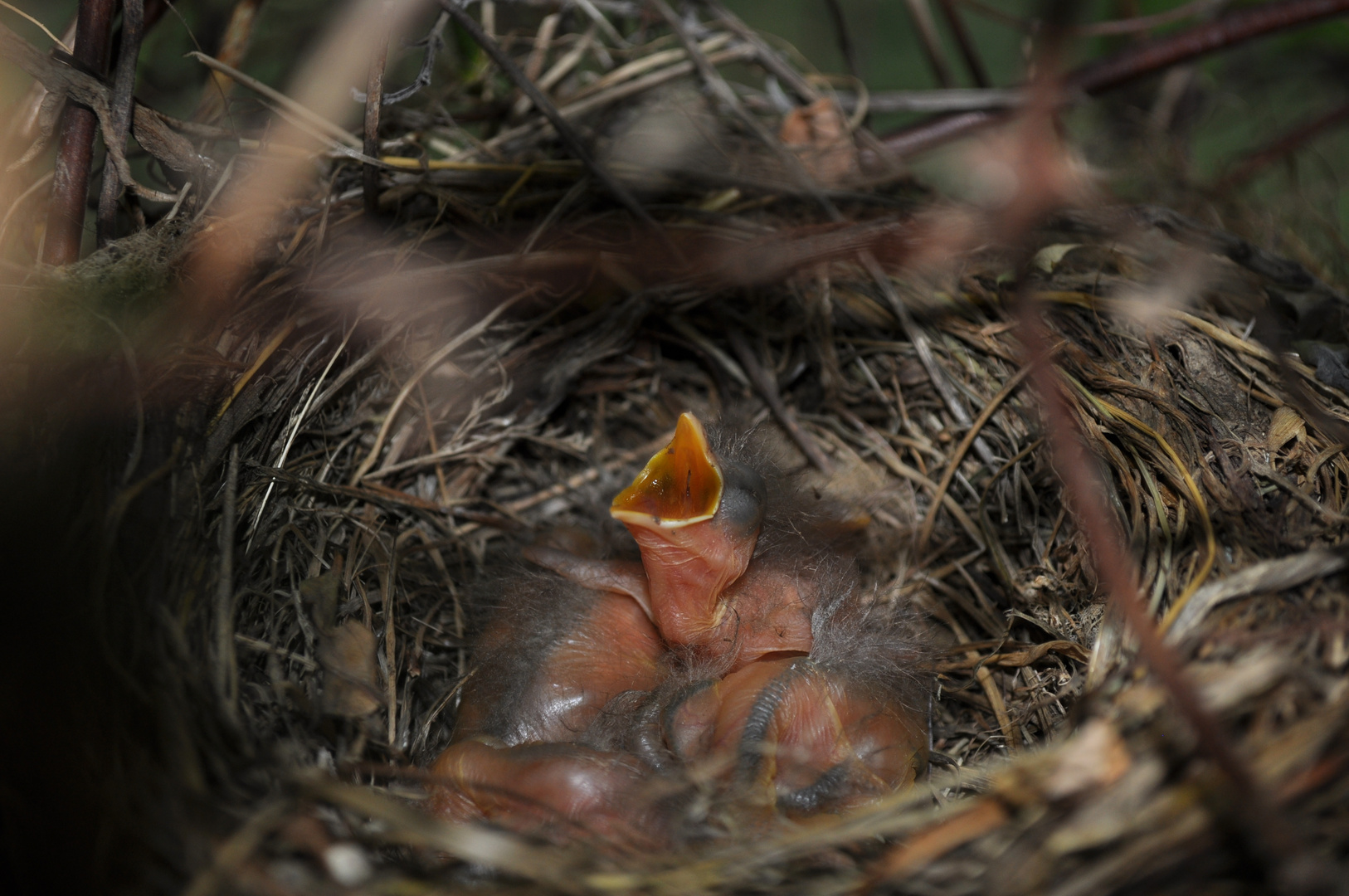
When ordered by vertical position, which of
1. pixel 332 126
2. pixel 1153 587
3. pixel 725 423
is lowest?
pixel 1153 587

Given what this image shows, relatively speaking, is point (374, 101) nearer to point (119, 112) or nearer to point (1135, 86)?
point (119, 112)

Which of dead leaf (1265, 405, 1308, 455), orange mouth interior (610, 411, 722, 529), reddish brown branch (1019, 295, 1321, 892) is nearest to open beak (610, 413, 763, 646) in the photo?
orange mouth interior (610, 411, 722, 529)

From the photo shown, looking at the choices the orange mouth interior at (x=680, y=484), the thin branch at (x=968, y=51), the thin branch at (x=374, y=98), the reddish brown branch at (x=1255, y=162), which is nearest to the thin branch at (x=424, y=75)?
the thin branch at (x=374, y=98)

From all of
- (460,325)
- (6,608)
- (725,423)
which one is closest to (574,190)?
(460,325)

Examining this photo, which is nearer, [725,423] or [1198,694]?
[1198,694]

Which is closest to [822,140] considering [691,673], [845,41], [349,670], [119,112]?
[845,41]

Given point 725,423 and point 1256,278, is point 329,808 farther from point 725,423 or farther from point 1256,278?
point 1256,278

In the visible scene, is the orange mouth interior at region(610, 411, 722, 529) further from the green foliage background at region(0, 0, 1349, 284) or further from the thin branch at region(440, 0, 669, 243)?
the green foliage background at region(0, 0, 1349, 284)

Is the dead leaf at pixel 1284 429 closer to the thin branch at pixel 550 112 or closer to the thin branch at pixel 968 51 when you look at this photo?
the thin branch at pixel 550 112
